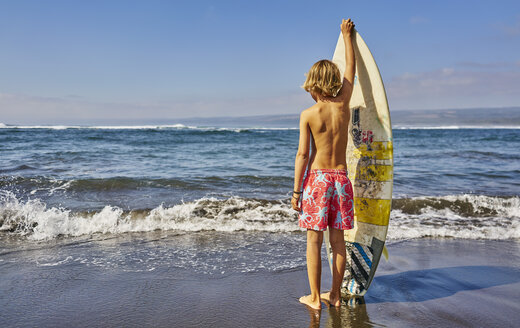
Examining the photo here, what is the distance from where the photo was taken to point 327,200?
270cm

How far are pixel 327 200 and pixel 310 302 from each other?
2.87ft

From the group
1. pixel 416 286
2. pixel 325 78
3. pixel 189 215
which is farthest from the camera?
pixel 189 215

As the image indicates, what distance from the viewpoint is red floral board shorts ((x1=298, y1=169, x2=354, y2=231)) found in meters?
2.70

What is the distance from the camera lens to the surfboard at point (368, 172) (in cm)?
307

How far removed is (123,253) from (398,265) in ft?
10.3

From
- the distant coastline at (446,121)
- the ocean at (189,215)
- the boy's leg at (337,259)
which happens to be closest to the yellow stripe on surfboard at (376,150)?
the boy's leg at (337,259)

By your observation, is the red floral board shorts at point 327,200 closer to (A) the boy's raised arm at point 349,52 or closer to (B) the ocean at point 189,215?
(A) the boy's raised arm at point 349,52

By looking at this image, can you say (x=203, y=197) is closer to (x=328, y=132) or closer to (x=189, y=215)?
(x=189, y=215)

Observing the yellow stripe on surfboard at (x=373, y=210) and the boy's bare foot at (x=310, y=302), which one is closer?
the boy's bare foot at (x=310, y=302)

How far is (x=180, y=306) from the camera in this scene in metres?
2.92

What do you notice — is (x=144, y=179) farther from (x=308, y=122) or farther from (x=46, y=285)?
(x=308, y=122)

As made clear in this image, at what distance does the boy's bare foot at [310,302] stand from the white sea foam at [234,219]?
7.81 ft

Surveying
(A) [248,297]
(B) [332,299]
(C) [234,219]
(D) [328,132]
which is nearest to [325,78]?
(D) [328,132]

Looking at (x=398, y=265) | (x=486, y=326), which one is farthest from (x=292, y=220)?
(x=486, y=326)
